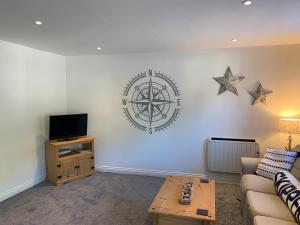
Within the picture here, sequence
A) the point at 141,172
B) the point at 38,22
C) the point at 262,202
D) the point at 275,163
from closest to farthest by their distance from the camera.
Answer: the point at 262,202, the point at 38,22, the point at 275,163, the point at 141,172

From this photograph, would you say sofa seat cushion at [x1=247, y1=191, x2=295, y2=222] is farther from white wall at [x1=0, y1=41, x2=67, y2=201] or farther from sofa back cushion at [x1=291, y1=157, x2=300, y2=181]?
white wall at [x1=0, y1=41, x2=67, y2=201]

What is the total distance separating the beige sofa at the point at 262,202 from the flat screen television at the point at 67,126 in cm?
295

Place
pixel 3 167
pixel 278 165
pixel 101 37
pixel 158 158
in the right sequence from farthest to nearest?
pixel 158 158 < pixel 3 167 < pixel 101 37 < pixel 278 165

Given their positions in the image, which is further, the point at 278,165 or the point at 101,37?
the point at 101,37

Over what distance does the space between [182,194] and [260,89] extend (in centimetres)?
230

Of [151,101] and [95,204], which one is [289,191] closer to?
[95,204]

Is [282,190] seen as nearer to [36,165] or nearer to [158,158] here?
[158,158]

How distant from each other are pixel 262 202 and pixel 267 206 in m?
0.08

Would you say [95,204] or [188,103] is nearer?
[95,204]

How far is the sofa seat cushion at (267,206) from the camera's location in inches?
81.7

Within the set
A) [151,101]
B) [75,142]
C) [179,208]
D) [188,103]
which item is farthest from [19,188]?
[188,103]

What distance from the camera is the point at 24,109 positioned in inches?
147

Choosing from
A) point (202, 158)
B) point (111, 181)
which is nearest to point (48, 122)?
point (111, 181)

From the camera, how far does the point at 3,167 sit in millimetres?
3410
